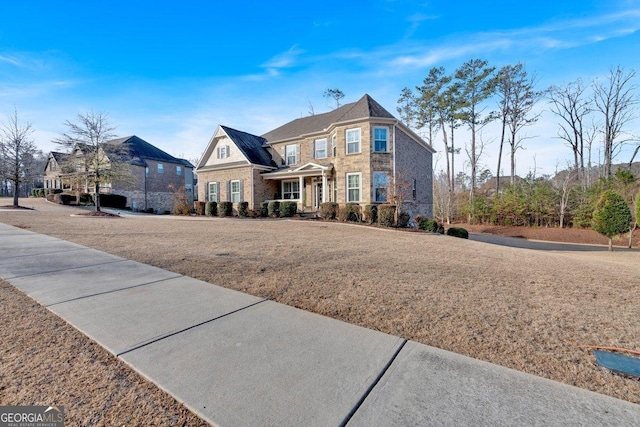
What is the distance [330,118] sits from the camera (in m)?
21.5

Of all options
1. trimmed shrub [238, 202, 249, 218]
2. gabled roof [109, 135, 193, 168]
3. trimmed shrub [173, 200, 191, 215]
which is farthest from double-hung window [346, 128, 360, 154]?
gabled roof [109, 135, 193, 168]

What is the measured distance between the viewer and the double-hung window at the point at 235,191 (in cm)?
2139

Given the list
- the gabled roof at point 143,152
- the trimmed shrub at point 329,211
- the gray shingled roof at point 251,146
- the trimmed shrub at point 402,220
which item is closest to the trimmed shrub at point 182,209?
the gray shingled roof at point 251,146

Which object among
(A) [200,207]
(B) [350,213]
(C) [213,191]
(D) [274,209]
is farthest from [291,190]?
(B) [350,213]

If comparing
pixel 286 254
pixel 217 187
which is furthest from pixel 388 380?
pixel 217 187

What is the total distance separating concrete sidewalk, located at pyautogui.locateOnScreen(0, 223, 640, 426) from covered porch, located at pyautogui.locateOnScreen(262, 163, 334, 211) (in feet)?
50.1

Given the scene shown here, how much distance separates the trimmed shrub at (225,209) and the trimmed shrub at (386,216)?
11.6m

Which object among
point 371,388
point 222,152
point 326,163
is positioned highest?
point 222,152

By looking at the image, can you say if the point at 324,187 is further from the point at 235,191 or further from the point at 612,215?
the point at 612,215

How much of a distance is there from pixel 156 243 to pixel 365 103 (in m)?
14.6

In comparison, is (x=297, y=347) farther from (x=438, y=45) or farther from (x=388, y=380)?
(x=438, y=45)

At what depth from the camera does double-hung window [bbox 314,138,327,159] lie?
65.4 ft

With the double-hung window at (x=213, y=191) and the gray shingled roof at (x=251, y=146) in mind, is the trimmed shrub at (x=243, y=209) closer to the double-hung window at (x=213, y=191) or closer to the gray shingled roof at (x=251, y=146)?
the gray shingled roof at (x=251, y=146)

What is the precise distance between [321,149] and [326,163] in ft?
5.26
